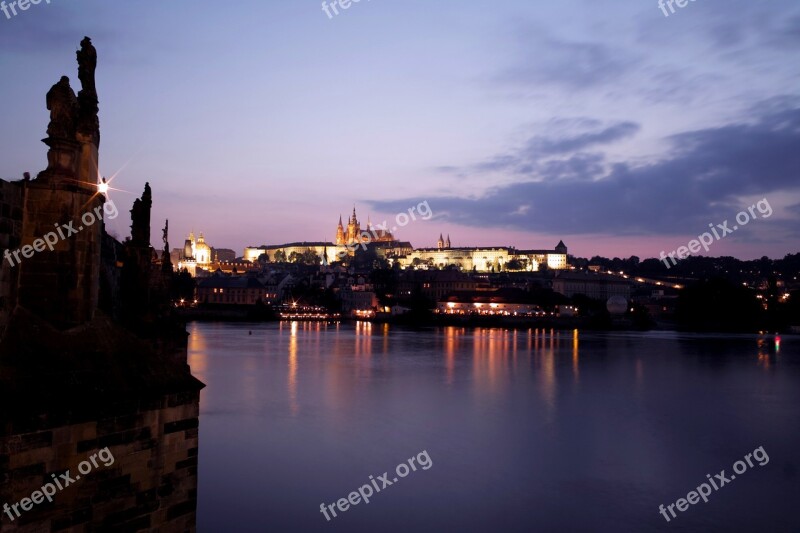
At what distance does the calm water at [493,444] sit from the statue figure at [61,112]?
22.4 ft

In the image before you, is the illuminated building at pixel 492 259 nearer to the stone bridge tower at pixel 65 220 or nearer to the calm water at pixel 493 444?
the calm water at pixel 493 444

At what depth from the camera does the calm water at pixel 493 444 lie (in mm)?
11594

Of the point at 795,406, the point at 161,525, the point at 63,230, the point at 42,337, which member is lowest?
the point at 795,406

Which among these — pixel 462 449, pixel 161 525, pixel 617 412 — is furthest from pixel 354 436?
pixel 161 525

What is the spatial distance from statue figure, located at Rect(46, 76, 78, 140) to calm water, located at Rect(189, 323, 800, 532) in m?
6.82

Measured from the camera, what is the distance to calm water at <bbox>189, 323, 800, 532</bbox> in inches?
456

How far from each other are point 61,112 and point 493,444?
13.6 meters

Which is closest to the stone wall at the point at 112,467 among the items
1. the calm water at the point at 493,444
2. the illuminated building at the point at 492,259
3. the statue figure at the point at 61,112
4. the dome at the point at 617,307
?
the statue figure at the point at 61,112

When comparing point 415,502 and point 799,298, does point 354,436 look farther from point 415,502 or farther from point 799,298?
point 799,298

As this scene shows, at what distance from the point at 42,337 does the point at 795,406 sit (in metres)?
25.6

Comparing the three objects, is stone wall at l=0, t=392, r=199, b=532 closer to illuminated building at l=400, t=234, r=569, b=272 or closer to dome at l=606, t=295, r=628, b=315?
dome at l=606, t=295, r=628, b=315

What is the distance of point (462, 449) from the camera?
16.4m

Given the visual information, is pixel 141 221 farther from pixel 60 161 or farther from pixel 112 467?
pixel 112 467

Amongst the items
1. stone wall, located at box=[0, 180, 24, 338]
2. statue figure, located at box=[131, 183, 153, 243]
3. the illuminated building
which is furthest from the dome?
stone wall, located at box=[0, 180, 24, 338]
